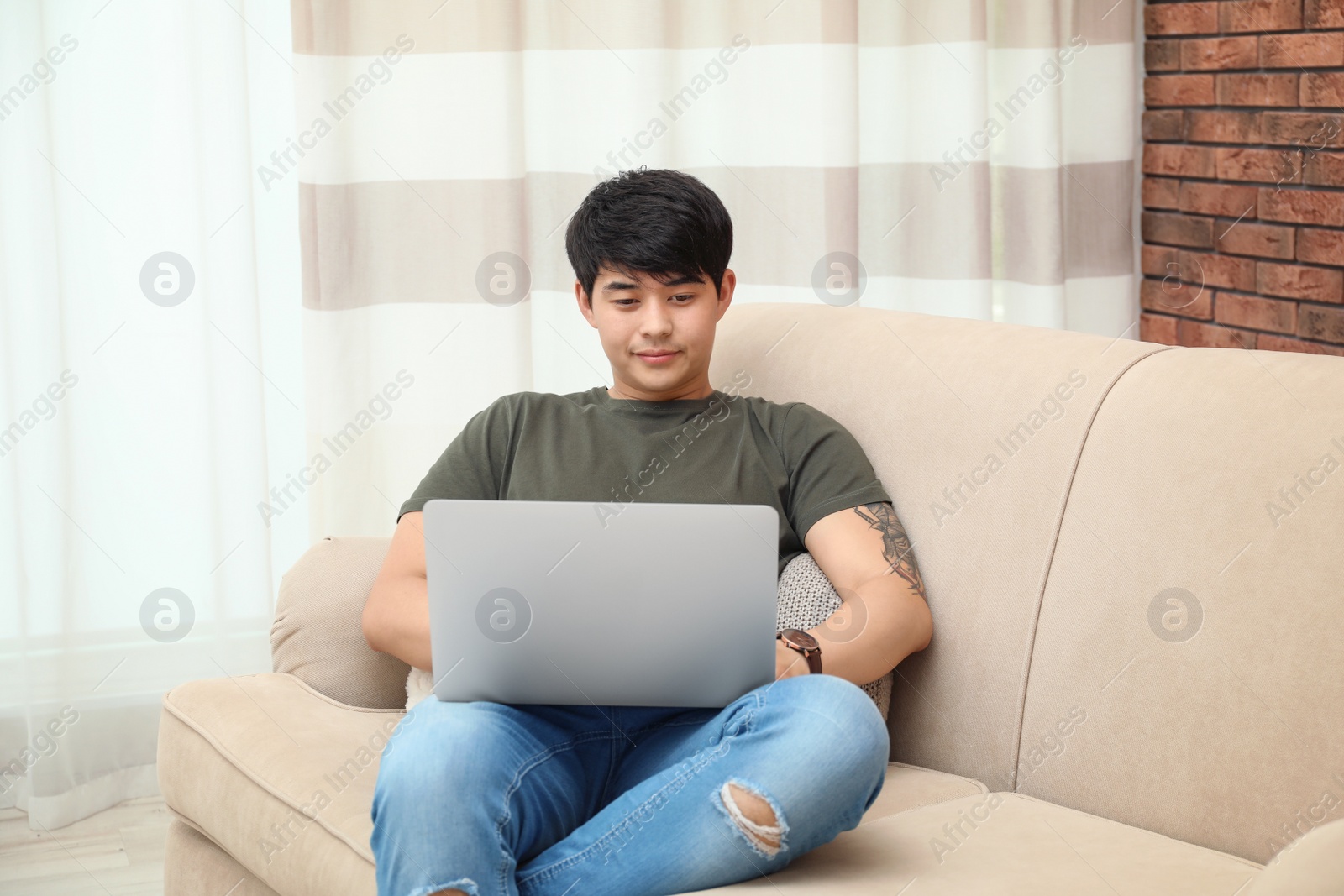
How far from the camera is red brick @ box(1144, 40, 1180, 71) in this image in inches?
109

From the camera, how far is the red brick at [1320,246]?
234cm

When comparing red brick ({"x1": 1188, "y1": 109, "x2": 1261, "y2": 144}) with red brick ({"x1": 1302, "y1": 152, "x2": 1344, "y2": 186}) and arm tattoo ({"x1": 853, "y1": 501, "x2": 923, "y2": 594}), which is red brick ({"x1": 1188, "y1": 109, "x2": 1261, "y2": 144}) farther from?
arm tattoo ({"x1": 853, "y1": 501, "x2": 923, "y2": 594})

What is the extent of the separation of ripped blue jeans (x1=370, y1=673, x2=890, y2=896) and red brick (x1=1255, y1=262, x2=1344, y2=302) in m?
1.68

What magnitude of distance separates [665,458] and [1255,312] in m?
1.56

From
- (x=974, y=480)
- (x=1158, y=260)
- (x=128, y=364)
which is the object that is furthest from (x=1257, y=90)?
(x=128, y=364)

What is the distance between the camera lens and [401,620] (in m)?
1.54

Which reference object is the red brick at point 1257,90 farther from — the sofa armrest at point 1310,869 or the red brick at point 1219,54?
the sofa armrest at point 1310,869

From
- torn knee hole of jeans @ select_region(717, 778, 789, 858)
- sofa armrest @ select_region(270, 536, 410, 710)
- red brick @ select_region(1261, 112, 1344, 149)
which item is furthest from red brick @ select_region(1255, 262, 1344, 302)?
sofa armrest @ select_region(270, 536, 410, 710)

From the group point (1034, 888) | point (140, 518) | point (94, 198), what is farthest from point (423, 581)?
point (94, 198)

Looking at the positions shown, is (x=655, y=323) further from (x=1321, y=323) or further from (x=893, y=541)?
(x=1321, y=323)

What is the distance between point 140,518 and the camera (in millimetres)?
2455

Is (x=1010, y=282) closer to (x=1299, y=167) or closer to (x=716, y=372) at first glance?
(x=1299, y=167)

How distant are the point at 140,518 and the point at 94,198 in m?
0.65

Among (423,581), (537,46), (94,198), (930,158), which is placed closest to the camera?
(423,581)
